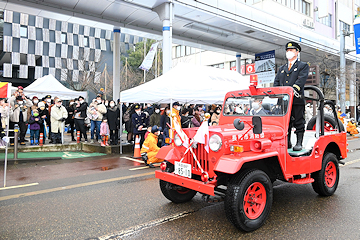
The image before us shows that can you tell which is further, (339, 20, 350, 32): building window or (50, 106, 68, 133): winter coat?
(339, 20, 350, 32): building window

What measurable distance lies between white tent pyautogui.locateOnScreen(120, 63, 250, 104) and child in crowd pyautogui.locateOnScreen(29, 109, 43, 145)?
12.2ft

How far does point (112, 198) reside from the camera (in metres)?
5.23

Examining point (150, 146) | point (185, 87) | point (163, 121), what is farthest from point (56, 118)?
point (185, 87)

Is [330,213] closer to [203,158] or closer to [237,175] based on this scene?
[237,175]

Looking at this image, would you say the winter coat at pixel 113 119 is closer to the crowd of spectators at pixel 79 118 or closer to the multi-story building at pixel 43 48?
the crowd of spectators at pixel 79 118

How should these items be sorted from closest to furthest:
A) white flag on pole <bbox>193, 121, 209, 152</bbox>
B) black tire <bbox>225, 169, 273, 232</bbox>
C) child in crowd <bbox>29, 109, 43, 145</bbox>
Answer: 1. black tire <bbox>225, 169, 273, 232</bbox>
2. white flag on pole <bbox>193, 121, 209, 152</bbox>
3. child in crowd <bbox>29, 109, 43, 145</bbox>

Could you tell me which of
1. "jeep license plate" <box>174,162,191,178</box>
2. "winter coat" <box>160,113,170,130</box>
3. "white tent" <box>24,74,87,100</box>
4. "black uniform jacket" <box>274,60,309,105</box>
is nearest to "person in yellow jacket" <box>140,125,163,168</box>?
"winter coat" <box>160,113,170,130</box>

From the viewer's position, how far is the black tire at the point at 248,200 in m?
3.53

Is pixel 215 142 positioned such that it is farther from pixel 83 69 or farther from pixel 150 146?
Answer: pixel 83 69

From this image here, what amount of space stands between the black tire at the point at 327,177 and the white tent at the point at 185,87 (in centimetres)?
445

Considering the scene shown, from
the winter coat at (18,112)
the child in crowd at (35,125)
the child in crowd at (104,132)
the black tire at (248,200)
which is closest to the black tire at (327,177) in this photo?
the black tire at (248,200)

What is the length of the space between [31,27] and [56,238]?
3658cm

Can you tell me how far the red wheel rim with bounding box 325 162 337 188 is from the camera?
523cm

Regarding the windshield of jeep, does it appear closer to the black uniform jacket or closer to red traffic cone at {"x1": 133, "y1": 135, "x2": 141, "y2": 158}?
the black uniform jacket
